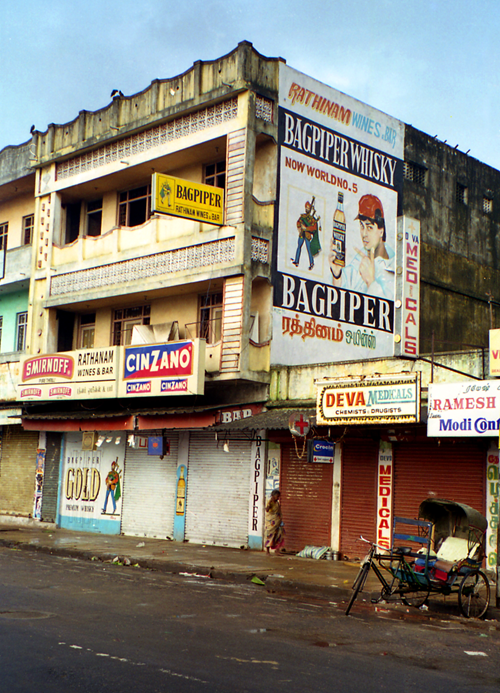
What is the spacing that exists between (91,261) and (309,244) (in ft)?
24.9

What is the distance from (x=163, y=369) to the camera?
2077 cm

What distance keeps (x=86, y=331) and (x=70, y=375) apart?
2888 millimetres

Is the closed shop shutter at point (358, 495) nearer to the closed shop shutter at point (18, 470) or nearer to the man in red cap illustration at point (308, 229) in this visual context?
the man in red cap illustration at point (308, 229)

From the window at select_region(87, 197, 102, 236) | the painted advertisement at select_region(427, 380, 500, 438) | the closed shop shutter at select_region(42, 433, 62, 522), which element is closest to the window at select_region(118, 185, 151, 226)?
the window at select_region(87, 197, 102, 236)

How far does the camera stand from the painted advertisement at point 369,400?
15.2 metres

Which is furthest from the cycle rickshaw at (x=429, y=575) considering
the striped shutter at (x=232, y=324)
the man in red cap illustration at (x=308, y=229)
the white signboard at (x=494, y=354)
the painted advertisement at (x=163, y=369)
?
the man in red cap illustration at (x=308, y=229)

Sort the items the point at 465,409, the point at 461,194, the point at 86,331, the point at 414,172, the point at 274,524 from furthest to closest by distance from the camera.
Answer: the point at 461,194 < the point at 86,331 < the point at 414,172 < the point at 274,524 < the point at 465,409

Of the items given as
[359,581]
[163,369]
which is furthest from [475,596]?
[163,369]

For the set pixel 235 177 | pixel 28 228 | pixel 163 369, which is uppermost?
pixel 28 228

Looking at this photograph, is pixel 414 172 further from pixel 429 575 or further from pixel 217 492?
pixel 429 575

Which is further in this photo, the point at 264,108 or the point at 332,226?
the point at 332,226

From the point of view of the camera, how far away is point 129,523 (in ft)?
77.9

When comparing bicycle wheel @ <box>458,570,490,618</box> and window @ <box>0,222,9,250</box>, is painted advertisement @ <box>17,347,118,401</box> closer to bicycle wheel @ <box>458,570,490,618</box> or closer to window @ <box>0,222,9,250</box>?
window @ <box>0,222,9,250</box>

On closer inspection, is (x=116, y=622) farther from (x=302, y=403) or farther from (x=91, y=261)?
(x=91, y=261)
